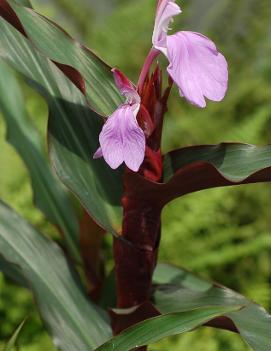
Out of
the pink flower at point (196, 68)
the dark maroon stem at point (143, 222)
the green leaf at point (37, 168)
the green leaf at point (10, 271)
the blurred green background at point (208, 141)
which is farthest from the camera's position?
the blurred green background at point (208, 141)

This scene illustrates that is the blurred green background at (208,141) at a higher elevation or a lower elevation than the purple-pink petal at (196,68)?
lower

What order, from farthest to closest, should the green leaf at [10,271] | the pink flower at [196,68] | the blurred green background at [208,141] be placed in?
the blurred green background at [208,141] < the green leaf at [10,271] < the pink flower at [196,68]

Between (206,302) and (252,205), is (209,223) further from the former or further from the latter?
(206,302)

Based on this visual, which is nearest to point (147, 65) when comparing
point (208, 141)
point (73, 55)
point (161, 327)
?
point (73, 55)

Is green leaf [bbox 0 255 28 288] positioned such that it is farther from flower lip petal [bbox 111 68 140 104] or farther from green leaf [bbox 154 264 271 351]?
flower lip petal [bbox 111 68 140 104]

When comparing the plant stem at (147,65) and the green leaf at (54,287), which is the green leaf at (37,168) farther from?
the plant stem at (147,65)

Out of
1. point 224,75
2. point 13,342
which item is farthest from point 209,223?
point 224,75

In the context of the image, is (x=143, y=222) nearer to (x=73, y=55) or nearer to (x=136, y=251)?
(x=136, y=251)

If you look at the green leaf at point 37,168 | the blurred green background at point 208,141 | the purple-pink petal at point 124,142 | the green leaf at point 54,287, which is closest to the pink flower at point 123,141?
the purple-pink petal at point 124,142
